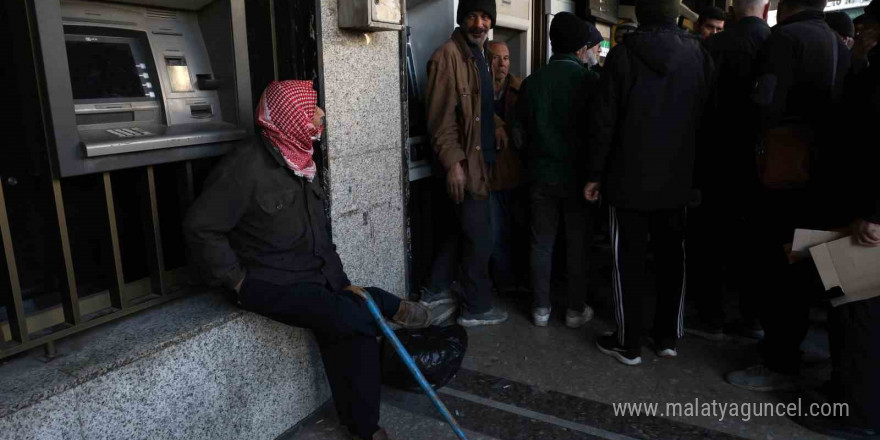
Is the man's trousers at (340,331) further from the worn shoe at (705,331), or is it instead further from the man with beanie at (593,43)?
the man with beanie at (593,43)

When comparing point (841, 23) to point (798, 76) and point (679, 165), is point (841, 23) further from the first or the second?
point (679, 165)

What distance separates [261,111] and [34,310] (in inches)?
40.3

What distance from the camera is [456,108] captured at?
3559mm

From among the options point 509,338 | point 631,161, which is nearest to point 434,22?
point 631,161

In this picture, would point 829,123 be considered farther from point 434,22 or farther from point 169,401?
point 169,401

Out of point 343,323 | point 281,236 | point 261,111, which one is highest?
point 261,111

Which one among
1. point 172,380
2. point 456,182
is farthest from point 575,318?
point 172,380

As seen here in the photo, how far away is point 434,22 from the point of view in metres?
4.32

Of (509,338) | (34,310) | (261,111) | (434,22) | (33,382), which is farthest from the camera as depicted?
(434,22)

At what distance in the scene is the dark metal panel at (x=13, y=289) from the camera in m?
1.92

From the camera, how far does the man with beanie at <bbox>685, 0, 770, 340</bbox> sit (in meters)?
3.58

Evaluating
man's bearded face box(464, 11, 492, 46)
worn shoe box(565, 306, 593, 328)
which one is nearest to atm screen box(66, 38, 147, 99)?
man's bearded face box(464, 11, 492, 46)

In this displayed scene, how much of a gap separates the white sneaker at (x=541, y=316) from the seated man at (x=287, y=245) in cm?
154

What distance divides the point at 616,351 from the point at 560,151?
1.13 meters
